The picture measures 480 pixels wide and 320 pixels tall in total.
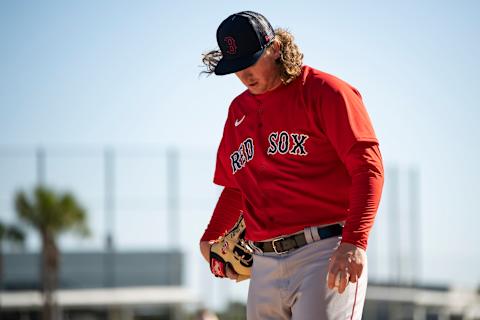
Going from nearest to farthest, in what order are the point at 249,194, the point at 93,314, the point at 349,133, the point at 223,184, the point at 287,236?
1. the point at 349,133
2. the point at 287,236
3. the point at 249,194
4. the point at 223,184
5. the point at 93,314

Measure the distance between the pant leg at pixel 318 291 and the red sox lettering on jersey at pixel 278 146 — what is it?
42 centimetres

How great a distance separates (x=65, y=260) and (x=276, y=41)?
26.6m

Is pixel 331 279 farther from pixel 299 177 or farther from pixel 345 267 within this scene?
pixel 299 177

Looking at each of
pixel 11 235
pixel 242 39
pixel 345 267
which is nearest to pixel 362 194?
pixel 345 267

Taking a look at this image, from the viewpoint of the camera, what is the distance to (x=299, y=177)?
4.09 metres

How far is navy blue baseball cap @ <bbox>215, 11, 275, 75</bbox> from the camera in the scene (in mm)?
4105

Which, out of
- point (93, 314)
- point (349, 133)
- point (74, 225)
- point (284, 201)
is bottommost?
point (93, 314)

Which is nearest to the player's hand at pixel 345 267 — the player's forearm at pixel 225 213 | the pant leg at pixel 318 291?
the pant leg at pixel 318 291

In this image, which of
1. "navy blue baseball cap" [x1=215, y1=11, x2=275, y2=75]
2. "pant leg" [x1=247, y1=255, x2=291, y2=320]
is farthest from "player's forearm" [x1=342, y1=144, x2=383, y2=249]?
"navy blue baseball cap" [x1=215, y1=11, x2=275, y2=75]

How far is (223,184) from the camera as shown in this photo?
4.74m

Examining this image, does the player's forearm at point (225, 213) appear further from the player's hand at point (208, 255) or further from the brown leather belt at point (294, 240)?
the brown leather belt at point (294, 240)

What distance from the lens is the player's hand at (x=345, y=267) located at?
364cm

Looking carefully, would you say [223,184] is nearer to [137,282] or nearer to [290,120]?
[290,120]


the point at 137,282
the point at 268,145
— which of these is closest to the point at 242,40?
A: the point at 268,145
